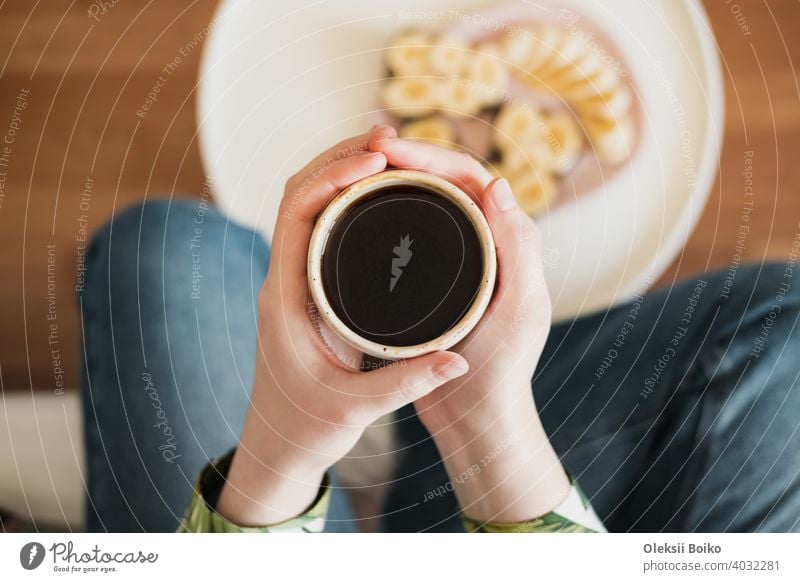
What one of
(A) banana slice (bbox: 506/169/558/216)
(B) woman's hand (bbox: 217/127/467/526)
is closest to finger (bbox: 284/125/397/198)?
(B) woman's hand (bbox: 217/127/467/526)

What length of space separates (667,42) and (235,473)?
33cm

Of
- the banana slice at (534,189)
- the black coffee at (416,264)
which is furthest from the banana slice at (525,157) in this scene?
the black coffee at (416,264)

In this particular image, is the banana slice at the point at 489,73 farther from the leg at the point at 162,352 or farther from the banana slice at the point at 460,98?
the leg at the point at 162,352

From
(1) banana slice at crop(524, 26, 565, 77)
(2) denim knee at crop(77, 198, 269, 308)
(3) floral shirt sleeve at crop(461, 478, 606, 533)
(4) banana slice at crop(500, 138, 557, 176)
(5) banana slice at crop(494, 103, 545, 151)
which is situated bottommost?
(3) floral shirt sleeve at crop(461, 478, 606, 533)

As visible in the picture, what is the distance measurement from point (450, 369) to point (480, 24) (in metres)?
0.21

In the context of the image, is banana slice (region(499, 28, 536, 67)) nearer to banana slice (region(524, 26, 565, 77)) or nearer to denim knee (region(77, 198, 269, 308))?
banana slice (region(524, 26, 565, 77))

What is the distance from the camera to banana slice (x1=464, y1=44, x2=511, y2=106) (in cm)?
37

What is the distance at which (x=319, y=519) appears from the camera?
1.11ft

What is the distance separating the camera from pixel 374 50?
387 millimetres

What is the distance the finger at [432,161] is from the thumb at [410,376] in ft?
0.24

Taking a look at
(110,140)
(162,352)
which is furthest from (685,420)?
(110,140)
